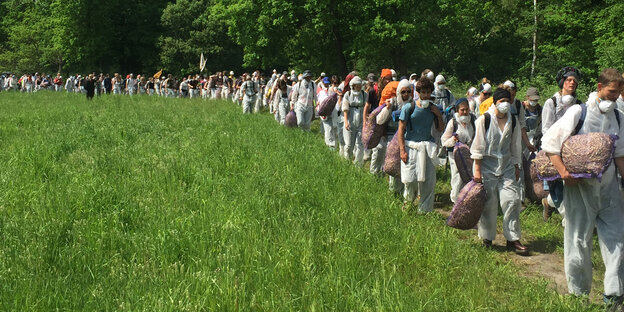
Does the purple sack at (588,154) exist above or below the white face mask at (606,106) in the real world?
below

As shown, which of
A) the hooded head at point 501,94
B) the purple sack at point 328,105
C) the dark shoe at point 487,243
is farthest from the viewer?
the purple sack at point 328,105

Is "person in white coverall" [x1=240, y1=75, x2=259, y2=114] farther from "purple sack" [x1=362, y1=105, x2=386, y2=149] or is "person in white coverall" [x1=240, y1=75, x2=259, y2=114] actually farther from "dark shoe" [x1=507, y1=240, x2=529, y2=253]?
"dark shoe" [x1=507, y1=240, x2=529, y2=253]

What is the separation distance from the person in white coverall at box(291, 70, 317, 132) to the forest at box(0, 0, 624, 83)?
17.8 meters

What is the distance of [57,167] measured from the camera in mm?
8562

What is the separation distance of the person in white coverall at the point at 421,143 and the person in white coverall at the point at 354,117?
345cm

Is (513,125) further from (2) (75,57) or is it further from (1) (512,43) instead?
(2) (75,57)

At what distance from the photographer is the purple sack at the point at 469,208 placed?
6.08 meters

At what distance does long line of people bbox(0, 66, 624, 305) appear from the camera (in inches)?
180

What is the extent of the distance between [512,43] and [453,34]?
36.7ft

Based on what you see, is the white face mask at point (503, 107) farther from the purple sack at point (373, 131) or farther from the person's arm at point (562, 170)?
the purple sack at point (373, 131)

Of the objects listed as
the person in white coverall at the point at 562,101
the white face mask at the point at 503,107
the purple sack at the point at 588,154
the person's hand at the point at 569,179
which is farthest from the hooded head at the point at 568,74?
the person's hand at the point at 569,179

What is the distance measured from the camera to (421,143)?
Result: 7.34 m

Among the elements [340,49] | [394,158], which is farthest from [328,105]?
[340,49]

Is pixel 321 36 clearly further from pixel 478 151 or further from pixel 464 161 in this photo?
pixel 478 151
